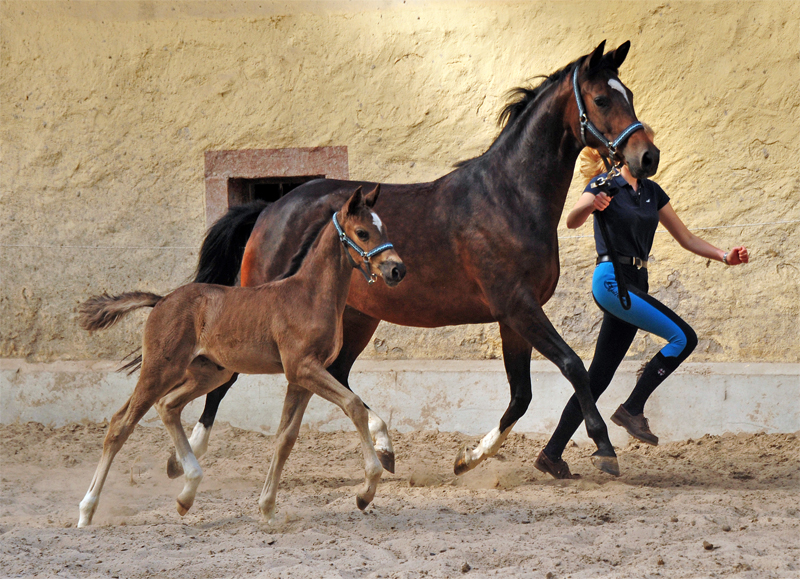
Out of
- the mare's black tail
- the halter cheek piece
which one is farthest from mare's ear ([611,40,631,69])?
the mare's black tail

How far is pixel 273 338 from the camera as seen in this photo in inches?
141

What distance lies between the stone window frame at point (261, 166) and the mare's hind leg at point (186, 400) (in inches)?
105

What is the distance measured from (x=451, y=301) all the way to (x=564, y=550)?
1.70 metres

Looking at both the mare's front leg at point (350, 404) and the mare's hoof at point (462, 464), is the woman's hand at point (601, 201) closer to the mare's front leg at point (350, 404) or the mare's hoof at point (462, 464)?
the mare's hoof at point (462, 464)

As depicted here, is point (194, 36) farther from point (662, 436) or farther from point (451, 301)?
point (662, 436)

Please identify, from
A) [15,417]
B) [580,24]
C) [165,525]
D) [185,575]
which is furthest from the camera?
[15,417]

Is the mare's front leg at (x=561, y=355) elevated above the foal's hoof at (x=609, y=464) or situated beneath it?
elevated above

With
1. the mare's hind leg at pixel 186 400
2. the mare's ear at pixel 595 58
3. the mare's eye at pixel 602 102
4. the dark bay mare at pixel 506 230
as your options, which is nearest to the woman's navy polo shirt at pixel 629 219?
the dark bay mare at pixel 506 230

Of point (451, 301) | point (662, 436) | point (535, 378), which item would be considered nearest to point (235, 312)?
point (451, 301)

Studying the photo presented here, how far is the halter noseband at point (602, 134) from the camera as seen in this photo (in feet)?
12.5

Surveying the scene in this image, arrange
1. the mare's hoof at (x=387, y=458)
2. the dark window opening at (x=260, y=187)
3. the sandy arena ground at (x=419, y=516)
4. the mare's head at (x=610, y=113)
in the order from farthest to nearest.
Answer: the dark window opening at (x=260, y=187) → the mare's hoof at (x=387, y=458) → the mare's head at (x=610, y=113) → the sandy arena ground at (x=419, y=516)

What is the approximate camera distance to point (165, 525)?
3.60 meters

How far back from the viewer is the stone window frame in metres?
6.37

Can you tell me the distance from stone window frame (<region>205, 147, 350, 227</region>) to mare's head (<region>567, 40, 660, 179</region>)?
267 centimetres
